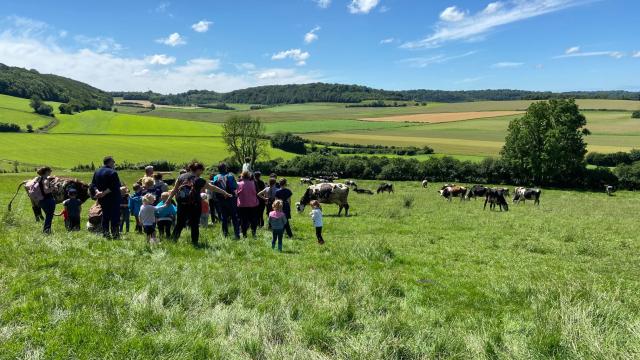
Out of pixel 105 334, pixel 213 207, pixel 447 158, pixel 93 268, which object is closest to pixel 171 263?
pixel 93 268

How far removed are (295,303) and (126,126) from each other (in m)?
111

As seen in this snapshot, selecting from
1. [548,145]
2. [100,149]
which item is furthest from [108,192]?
[100,149]

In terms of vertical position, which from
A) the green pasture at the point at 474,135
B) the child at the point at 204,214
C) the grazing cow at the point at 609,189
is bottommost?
the grazing cow at the point at 609,189

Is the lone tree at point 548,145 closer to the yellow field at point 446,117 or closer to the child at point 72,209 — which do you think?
the child at point 72,209

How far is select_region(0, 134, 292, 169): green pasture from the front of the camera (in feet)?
212

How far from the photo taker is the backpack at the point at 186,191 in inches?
Result: 402

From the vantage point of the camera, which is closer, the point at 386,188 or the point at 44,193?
the point at 44,193

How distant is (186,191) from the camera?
10234mm

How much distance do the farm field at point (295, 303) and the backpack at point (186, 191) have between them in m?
1.07

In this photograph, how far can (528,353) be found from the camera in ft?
14.7

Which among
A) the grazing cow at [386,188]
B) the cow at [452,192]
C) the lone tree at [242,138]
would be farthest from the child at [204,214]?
the lone tree at [242,138]

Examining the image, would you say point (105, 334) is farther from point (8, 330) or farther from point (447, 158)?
point (447, 158)

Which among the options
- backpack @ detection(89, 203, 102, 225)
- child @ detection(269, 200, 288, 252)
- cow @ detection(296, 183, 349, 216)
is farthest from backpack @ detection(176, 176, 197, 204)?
cow @ detection(296, 183, 349, 216)

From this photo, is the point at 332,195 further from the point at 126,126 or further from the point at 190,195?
the point at 126,126
